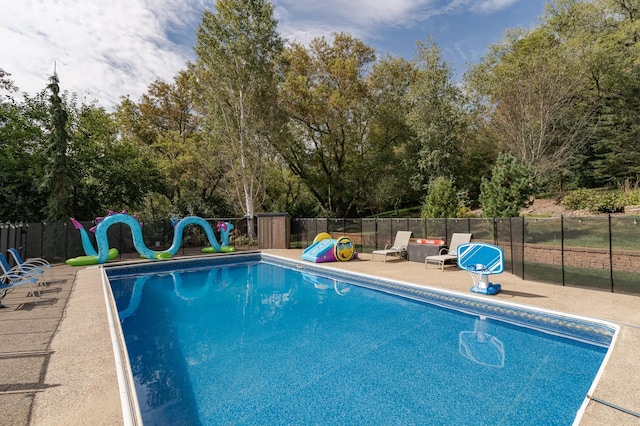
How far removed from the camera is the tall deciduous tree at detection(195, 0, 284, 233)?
1727 cm

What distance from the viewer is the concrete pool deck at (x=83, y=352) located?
284 cm

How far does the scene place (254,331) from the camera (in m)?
6.12

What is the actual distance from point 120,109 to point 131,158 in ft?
23.3

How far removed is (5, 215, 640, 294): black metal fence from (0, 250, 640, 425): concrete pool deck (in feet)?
4.61

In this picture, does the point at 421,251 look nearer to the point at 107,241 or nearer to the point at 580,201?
the point at 580,201

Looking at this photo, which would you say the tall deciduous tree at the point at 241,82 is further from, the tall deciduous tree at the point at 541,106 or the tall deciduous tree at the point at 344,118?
the tall deciduous tree at the point at 541,106

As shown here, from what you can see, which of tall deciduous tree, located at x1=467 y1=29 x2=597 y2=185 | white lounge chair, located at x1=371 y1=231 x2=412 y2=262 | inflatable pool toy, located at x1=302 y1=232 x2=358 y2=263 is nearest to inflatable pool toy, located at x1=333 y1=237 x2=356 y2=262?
inflatable pool toy, located at x1=302 y1=232 x2=358 y2=263

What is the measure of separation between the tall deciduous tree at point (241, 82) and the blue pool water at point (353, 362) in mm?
11612

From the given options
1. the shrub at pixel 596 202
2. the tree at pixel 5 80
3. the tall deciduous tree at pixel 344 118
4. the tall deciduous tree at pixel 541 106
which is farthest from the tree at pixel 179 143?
the shrub at pixel 596 202

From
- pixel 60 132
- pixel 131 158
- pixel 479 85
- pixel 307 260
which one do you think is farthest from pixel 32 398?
pixel 479 85

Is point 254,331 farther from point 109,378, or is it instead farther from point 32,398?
point 32,398

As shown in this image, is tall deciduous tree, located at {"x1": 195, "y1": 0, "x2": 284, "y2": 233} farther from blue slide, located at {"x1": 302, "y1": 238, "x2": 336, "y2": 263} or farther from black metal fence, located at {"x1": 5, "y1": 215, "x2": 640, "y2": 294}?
blue slide, located at {"x1": 302, "y1": 238, "x2": 336, "y2": 263}

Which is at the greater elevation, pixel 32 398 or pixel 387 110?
pixel 387 110

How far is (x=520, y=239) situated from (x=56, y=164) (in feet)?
56.8
